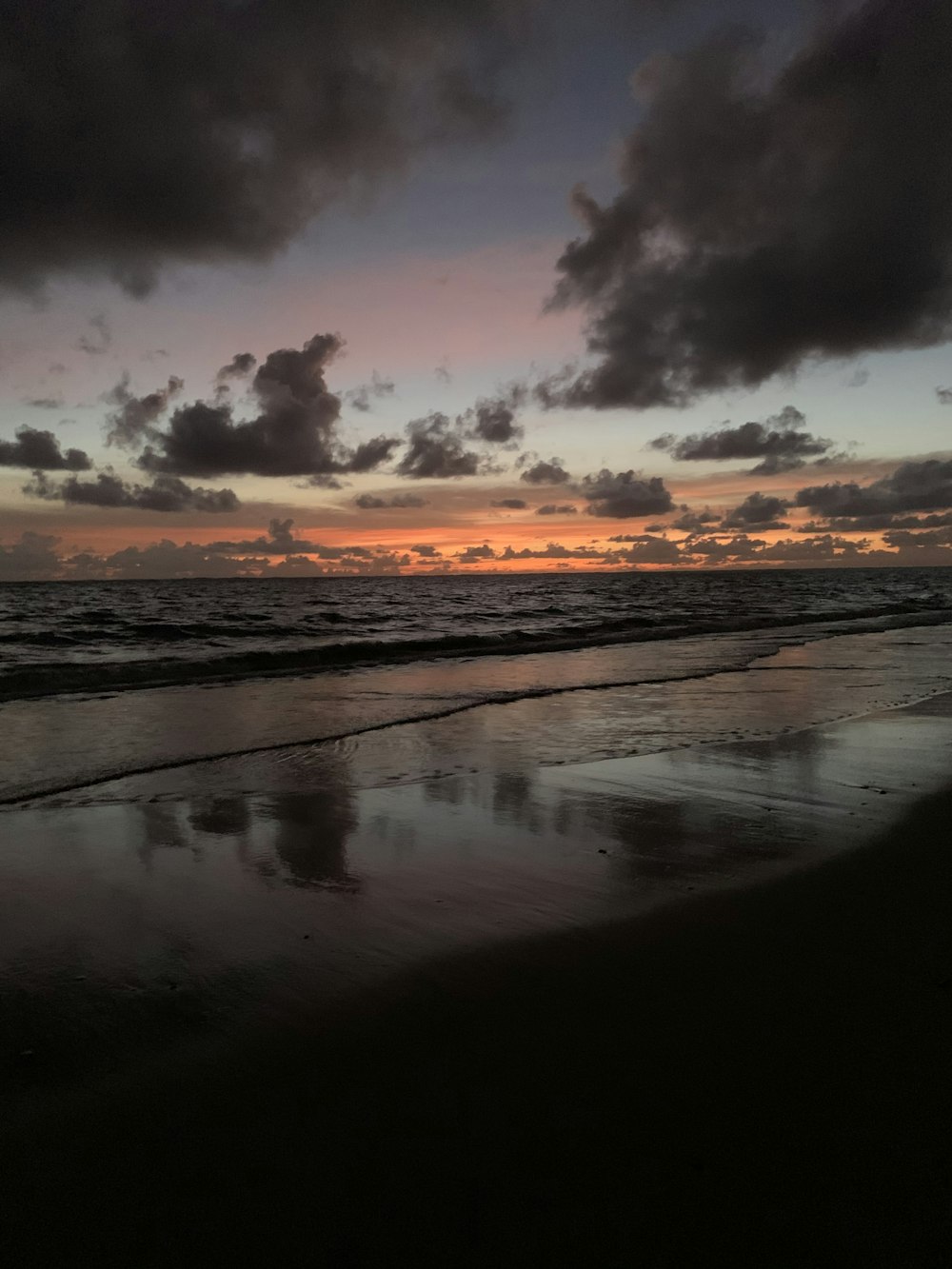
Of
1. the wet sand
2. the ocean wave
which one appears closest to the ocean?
the ocean wave

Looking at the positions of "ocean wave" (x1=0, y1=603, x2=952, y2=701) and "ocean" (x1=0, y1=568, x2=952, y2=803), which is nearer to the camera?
"ocean" (x1=0, y1=568, x2=952, y2=803)

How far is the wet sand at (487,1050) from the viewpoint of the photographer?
2043 mm

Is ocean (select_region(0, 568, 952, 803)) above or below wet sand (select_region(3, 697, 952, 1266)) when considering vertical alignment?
below

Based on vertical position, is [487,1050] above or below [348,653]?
above

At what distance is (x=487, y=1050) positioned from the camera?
2.79m

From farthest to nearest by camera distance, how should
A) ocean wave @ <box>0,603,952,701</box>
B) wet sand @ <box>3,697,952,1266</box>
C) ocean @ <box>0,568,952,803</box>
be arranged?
1. ocean wave @ <box>0,603,952,701</box>
2. ocean @ <box>0,568,952,803</box>
3. wet sand @ <box>3,697,952,1266</box>

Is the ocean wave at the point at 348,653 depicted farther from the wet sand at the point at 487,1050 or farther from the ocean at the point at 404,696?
the wet sand at the point at 487,1050

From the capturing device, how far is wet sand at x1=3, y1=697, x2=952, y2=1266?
6.70 feet

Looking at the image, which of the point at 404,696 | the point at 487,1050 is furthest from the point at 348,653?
the point at 487,1050

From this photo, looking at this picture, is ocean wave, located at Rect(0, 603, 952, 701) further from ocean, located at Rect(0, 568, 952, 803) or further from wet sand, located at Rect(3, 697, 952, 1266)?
wet sand, located at Rect(3, 697, 952, 1266)

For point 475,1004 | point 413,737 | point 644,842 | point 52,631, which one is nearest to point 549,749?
point 413,737

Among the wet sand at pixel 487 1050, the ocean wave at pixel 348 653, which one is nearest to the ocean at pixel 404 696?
the ocean wave at pixel 348 653

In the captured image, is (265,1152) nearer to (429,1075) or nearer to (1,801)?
(429,1075)

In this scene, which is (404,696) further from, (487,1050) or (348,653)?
(487,1050)
